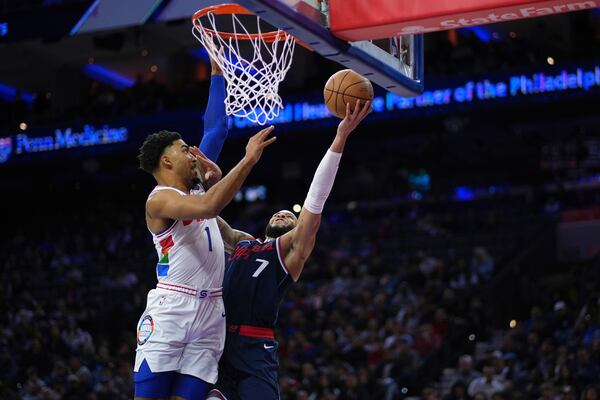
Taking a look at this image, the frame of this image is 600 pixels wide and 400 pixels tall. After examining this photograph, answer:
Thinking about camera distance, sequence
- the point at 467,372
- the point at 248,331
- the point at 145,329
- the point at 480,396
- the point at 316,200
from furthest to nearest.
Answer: the point at 467,372
the point at 480,396
the point at 248,331
the point at 316,200
the point at 145,329

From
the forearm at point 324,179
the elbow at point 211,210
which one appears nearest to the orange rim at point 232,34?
the forearm at point 324,179

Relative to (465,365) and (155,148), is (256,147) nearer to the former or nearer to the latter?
(155,148)

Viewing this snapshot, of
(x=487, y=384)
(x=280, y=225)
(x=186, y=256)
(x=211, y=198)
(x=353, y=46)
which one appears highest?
(x=353, y=46)

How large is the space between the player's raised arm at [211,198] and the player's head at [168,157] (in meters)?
0.23

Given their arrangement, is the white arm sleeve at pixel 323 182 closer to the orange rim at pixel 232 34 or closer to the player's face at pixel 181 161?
the player's face at pixel 181 161

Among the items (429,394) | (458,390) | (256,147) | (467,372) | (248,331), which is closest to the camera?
(256,147)

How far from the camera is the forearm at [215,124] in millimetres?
6070

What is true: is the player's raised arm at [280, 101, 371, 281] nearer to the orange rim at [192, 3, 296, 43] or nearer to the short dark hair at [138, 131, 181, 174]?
the short dark hair at [138, 131, 181, 174]

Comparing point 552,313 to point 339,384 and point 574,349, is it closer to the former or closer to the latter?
point 574,349

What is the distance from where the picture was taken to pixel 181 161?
18.0ft

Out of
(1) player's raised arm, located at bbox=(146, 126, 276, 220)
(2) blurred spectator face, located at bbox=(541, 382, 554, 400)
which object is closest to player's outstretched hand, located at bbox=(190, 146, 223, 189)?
(1) player's raised arm, located at bbox=(146, 126, 276, 220)

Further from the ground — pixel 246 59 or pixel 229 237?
pixel 246 59

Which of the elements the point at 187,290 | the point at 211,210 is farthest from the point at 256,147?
the point at 187,290

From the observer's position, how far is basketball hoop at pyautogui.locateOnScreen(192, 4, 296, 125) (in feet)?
21.1
